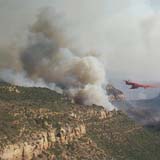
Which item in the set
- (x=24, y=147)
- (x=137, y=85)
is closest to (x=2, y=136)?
(x=24, y=147)

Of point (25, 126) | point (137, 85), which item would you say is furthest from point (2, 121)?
point (137, 85)

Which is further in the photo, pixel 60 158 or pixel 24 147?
pixel 60 158

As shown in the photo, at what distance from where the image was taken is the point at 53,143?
199500 mm

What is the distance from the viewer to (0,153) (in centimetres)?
16900

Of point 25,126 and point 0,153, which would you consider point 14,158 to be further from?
point 25,126

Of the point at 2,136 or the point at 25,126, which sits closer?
the point at 2,136

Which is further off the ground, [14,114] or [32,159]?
[14,114]

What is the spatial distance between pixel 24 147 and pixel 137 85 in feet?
140

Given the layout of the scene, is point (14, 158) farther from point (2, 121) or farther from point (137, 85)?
point (137, 85)

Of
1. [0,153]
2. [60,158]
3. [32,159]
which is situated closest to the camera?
[0,153]

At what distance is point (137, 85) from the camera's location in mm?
199750

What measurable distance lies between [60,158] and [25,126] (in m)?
15.1

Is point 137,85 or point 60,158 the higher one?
point 137,85

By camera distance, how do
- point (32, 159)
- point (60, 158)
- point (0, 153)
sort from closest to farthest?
point (0, 153)
point (32, 159)
point (60, 158)
